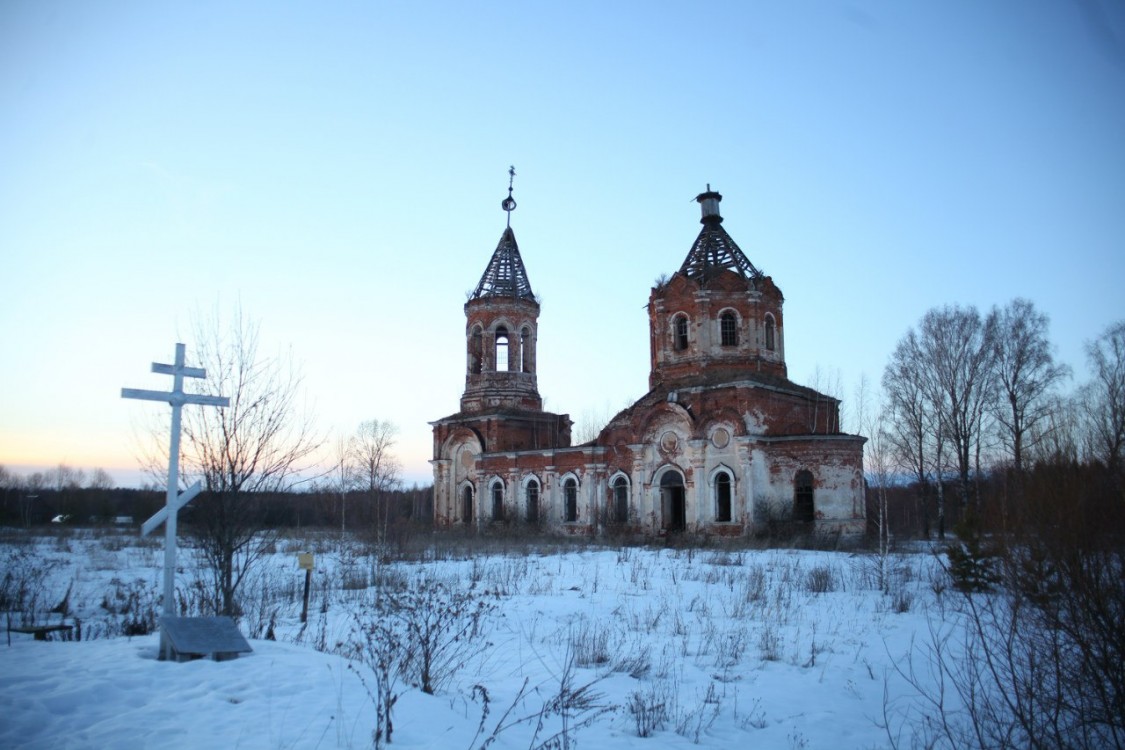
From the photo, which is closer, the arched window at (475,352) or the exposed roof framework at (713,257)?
the exposed roof framework at (713,257)

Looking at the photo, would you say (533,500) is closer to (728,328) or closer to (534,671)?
(728,328)

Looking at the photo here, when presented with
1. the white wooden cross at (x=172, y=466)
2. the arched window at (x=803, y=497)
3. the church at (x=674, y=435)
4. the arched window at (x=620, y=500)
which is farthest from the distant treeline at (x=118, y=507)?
the white wooden cross at (x=172, y=466)

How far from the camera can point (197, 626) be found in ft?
20.0

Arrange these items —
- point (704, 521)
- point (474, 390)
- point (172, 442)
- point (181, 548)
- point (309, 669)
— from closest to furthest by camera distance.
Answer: point (309, 669) < point (172, 442) < point (181, 548) < point (704, 521) < point (474, 390)

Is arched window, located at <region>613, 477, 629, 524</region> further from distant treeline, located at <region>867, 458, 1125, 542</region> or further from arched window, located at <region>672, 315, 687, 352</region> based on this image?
distant treeline, located at <region>867, 458, 1125, 542</region>

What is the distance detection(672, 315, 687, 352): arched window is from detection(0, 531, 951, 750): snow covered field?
15672 mm

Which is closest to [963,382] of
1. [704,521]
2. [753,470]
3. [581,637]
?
[753,470]

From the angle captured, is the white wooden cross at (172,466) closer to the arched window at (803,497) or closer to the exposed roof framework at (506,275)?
the arched window at (803,497)

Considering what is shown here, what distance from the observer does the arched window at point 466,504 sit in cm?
3391

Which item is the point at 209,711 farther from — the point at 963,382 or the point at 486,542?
the point at 963,382

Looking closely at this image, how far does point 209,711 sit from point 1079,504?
5922 millimetres

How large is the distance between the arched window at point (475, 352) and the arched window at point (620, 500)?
31.1 ft

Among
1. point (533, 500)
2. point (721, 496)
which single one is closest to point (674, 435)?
point (721, 496)

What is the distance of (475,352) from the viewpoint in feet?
114
